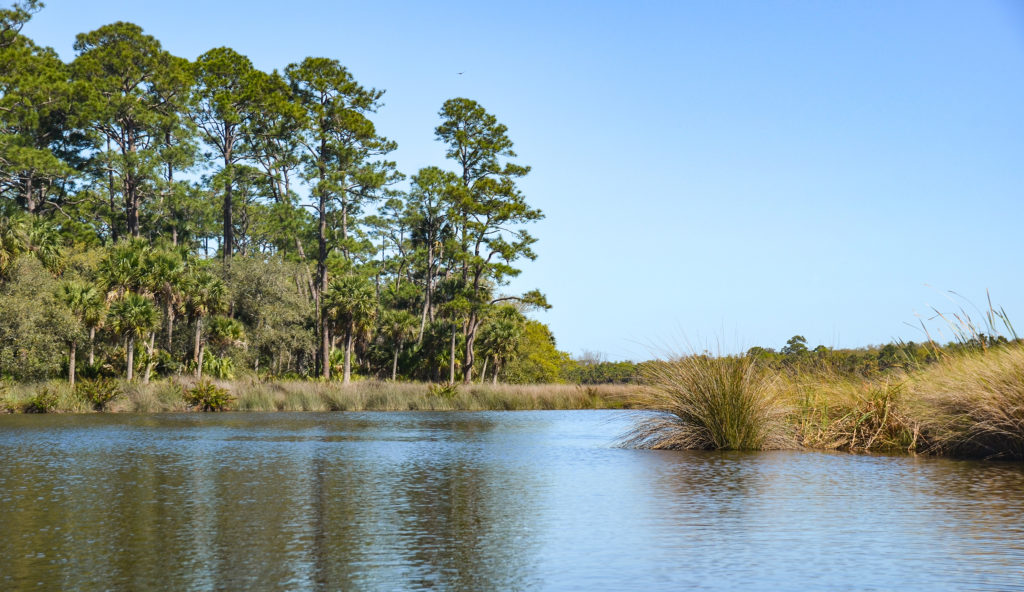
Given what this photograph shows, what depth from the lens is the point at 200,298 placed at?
49938 millimetres

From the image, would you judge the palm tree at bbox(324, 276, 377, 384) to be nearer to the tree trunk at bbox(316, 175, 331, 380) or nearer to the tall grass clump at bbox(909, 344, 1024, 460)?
the tree trunk at bbox(316, 175, 331, 380)

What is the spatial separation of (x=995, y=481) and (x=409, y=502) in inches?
290

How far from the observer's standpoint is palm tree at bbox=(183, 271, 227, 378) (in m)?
49.7

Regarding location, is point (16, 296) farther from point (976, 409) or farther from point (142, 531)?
point (976, 409)

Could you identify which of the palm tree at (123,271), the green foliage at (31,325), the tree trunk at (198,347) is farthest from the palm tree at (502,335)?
the green foliage at (31,325)

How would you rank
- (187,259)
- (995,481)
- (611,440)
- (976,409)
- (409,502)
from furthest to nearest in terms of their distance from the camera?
(187,259) → (611,440) → (976,409) → (995,481) → (409,502)

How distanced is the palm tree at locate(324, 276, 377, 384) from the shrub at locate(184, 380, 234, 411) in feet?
56.7

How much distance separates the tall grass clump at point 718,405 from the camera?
1470 centimetres

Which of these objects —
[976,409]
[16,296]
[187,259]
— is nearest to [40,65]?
[187,259]

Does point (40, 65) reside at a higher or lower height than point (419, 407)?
higher

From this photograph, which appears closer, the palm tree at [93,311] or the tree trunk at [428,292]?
the palm tree at [93,311]

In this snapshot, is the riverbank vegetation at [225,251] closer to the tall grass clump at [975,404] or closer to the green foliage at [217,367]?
the green foliage at [217,367]

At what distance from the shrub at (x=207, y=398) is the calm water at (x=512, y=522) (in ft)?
75.3

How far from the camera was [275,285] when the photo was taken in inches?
2346
